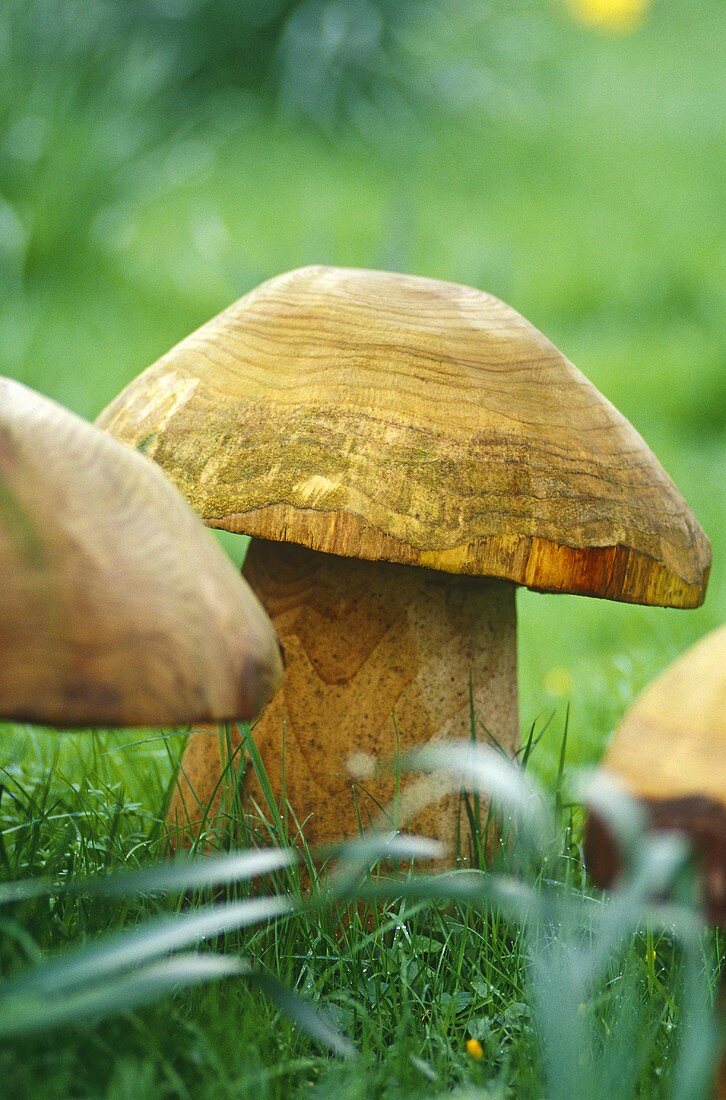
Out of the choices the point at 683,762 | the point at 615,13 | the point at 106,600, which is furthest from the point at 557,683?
the point at 615,13

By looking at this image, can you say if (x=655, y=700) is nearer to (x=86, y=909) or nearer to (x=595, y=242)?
(x=86, y=909)

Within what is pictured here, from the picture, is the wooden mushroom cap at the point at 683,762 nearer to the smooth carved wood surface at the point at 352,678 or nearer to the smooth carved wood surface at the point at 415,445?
the smooth carved wood surface at the point at 415,445

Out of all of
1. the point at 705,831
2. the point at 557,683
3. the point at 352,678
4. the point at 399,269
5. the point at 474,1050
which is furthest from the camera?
the point at 399,269

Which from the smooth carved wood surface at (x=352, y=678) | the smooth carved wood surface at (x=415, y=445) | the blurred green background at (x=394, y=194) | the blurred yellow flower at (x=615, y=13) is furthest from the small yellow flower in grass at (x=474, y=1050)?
the blurred yellow flower at (x=615, y=13)

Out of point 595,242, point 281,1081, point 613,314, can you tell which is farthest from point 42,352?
point 281,1081

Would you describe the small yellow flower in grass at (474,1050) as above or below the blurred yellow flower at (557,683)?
above

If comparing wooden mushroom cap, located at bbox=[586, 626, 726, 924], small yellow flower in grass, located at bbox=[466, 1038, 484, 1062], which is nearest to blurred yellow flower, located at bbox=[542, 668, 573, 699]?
small yellow flower in grass, located at bbox=[466, 1038, 484, 1062]

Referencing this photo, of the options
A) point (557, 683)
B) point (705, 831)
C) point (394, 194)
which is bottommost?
point (557, 683)

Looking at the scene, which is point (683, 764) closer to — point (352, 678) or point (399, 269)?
point (352, 678)
